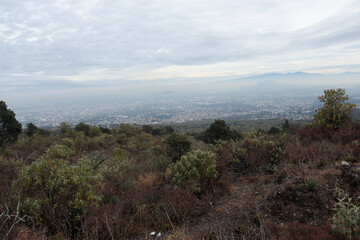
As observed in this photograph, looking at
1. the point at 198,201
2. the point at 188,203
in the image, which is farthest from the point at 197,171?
the point at 188,203

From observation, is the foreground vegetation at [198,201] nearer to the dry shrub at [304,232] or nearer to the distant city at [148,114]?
the dry shrub at [304,232]

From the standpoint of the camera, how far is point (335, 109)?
25.5 ft

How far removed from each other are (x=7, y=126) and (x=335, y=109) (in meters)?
16.7

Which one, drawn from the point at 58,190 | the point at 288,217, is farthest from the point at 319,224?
the point at 58,190

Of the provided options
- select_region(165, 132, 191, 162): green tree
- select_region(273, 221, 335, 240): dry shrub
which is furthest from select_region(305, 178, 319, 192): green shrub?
select_region(165, 132, 191, 162): green tree

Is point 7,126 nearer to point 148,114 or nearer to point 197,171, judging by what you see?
point 197,171

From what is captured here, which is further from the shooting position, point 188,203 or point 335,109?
point 335,109

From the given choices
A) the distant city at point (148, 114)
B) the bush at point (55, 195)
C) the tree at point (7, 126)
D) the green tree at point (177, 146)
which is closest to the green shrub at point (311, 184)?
the bush at point (55, 195)

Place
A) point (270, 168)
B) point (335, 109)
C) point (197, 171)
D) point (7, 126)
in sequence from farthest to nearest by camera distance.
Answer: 1. point (7, 126)
2. point (335, 109)
3. point (270, 168)
4. point (197, 171)

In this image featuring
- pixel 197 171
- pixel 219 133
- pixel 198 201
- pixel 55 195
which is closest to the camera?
pixel 55 195

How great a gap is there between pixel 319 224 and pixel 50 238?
4.87m

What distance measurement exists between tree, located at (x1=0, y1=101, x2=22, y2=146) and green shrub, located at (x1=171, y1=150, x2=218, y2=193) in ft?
37.0

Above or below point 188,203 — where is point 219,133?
below

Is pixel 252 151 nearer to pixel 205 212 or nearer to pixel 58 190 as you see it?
pixel 205 212
